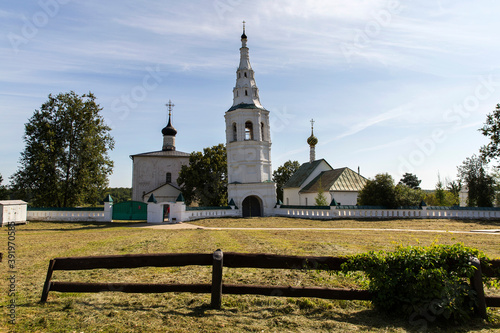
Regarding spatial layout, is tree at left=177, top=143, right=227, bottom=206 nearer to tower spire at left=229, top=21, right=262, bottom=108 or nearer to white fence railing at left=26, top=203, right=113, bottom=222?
tower spire at left=229, top=21, right=262, bottom=108

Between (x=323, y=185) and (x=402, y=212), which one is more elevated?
(x=323, y=185)

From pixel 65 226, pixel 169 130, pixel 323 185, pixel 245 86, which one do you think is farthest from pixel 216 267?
pixel 169 130

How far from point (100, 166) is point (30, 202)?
24.9ft

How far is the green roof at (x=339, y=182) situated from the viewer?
4047cm

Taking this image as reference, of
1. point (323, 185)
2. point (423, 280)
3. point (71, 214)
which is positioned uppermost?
point (323, 185)

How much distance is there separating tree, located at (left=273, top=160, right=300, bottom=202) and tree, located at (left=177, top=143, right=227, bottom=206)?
21.8m

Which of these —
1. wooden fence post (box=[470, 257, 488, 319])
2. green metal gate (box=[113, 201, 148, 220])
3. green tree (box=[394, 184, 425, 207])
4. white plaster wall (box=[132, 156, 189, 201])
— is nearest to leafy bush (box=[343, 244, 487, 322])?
wooden fence post (box=[470, 257, 488, 319])

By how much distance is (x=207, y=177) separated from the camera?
44.4 m

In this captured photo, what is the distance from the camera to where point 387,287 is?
5090 millimetres

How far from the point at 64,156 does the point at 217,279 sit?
30.6 meters

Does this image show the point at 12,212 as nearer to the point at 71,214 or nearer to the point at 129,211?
the point at 71,214

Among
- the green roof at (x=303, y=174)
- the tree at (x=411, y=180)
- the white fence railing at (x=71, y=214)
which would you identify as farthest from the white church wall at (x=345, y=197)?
the tree at (x=411, y=180)

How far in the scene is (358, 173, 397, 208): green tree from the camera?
1203 inches

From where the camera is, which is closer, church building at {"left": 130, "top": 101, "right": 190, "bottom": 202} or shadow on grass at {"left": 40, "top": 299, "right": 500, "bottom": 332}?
shadow on grass at {"left": 40, "top": 299, "right": 500, "bottom": 332}
